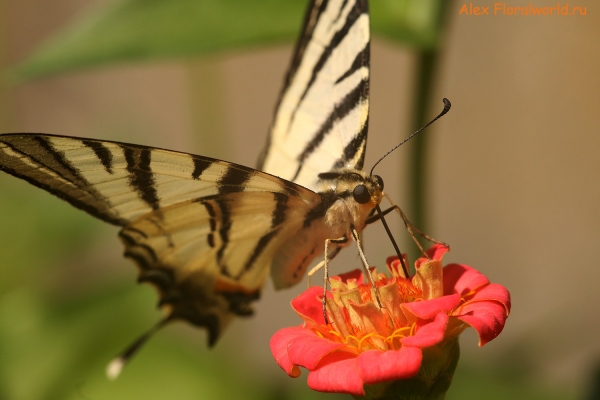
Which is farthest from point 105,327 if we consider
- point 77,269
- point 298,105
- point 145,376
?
Answer: point 298,105

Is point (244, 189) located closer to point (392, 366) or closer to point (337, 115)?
point (337, 115)

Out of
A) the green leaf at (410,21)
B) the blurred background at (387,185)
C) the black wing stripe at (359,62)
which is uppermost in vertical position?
the green leaf at (410,21)

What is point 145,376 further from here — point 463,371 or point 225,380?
point 463,371

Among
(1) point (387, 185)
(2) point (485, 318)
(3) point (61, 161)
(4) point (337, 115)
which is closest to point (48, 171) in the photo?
(3) point (61, 161)

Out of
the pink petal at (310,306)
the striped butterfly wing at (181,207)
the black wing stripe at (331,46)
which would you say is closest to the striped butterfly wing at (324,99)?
the black wing stripe at (331,46)

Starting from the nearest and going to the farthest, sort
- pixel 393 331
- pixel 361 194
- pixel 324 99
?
pixel 393 331, pixel 361 194, pixel 324 99

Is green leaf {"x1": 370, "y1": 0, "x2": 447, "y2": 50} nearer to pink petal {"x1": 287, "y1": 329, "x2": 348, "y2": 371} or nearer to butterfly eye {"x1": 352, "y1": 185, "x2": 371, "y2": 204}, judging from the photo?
butterfly eye {"x1": 352, "y1": 185, "x2": 371, "y2": 204}

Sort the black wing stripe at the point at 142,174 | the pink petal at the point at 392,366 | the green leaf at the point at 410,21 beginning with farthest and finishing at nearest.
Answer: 1. the green leaf at the point at 410,21
2. the black wing stripe at the point at 142,174
3. the pink petal at the point at 392,366

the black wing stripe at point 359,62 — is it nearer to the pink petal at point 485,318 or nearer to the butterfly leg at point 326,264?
the butterfly leg at point 326,264
